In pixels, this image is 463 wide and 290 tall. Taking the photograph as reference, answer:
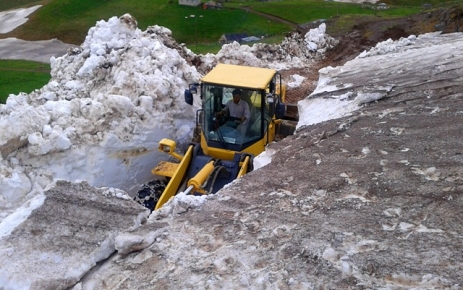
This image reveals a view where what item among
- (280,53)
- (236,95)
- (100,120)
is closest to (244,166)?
(236,95)

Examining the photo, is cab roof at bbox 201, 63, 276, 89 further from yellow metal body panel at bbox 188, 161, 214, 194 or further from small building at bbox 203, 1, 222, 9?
small building at bbox 203, 1, 222, 9

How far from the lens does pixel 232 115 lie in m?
9.76

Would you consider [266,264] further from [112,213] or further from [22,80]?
[22,80]

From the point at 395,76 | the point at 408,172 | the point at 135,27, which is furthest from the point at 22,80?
the point at 408,172

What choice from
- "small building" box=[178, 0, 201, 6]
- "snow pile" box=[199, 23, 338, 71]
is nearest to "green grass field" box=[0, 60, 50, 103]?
"snow pile" box=[199, 23, 338, 71]

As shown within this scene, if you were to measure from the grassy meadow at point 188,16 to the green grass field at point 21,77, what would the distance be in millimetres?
1766

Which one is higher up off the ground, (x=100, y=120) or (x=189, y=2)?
(x=100, y=120)

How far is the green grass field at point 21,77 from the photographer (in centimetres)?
1989

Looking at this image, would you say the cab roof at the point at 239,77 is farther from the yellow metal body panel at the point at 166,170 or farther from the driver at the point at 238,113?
the yellow metal body panel at the point at 166,170

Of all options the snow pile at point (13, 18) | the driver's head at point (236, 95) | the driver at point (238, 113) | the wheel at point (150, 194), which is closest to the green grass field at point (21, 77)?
the wheel at point (150, 194)

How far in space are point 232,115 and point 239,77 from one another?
2.50 feet

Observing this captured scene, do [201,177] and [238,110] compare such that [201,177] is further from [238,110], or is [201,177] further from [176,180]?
[238,110]

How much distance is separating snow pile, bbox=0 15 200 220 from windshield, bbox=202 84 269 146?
184 cm

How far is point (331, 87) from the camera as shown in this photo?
12.3m
